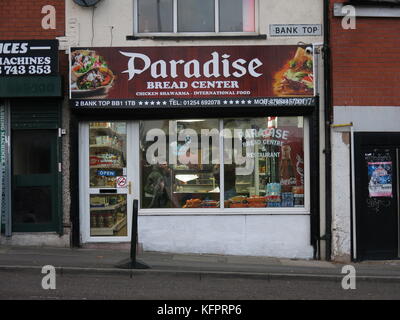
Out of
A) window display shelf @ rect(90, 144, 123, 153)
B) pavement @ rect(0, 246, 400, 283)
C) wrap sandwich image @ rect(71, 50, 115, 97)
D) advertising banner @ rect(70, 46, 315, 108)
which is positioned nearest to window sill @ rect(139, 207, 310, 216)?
pavement @ rect(0, 246, 400, 283)

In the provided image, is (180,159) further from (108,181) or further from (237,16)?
(237,16)

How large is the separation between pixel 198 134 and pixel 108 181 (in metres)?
2.05

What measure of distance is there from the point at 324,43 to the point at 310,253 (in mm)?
4143

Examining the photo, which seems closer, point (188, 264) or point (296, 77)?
point (188, 264)

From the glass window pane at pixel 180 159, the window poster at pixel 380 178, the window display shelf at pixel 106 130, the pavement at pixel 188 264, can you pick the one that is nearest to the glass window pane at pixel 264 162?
the glass window pane at pixel 180 159

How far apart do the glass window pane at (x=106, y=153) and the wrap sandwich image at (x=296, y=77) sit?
3.22m

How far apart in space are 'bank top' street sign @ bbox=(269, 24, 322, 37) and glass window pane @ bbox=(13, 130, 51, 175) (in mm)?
5047

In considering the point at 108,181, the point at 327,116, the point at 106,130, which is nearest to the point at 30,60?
the point at 106,130

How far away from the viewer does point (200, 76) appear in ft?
37.3

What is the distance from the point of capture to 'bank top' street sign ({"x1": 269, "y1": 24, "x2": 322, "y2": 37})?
1154 cm

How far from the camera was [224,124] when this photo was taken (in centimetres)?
1175

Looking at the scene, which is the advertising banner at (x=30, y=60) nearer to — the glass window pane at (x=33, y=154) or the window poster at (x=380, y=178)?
the glass window pane at (x=33, y=154)

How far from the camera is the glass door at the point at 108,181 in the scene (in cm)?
1176

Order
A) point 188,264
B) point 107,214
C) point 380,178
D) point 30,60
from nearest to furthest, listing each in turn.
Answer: point 188,264 < point 30,60 < point 380,178 < point 107,214
